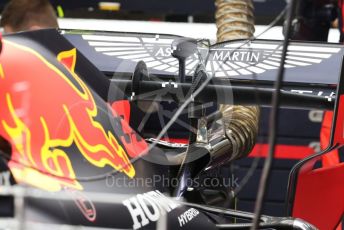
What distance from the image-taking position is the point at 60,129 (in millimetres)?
1108

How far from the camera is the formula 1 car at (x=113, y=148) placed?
3.26 feet

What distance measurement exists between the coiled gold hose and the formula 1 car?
6 centimetres

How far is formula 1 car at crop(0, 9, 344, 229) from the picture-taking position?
993mm

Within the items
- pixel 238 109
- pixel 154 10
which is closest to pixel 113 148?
pixel 238 109

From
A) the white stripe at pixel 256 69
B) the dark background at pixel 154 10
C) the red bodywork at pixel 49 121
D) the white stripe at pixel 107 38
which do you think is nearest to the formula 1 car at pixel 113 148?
the red bodywork at pixel 49 121

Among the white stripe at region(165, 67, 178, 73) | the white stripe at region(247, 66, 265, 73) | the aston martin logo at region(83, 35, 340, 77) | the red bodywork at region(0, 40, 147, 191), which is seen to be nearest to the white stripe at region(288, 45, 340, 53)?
the aston martin logo at region(83, 35, 340, 77)

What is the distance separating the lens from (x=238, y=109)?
5.63 ft

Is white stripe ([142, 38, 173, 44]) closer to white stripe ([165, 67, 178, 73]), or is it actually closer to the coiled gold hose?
white stripe ([165, 67, 178, 73])

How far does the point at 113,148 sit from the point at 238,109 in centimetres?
58

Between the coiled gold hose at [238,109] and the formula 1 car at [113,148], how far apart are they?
65 millimetres

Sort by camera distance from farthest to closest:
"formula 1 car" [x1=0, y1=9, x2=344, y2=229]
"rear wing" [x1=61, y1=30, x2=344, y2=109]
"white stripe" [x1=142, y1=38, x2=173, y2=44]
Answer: "white stripe" [x1=142, y1=38, x2=173, y2=44] < "rear wing" [x1=61, y1=30, x2=344, y2=109] < "formula 1 car" [x1=0, y1=9, x2=344, y2=229]

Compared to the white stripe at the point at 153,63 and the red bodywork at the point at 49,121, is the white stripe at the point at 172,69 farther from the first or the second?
the red bodywork at the point at 49,121

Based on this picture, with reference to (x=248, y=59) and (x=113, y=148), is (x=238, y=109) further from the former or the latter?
(x=113, y=148)

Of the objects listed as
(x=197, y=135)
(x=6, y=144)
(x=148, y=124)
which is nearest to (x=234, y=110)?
(x=148, y=124)
